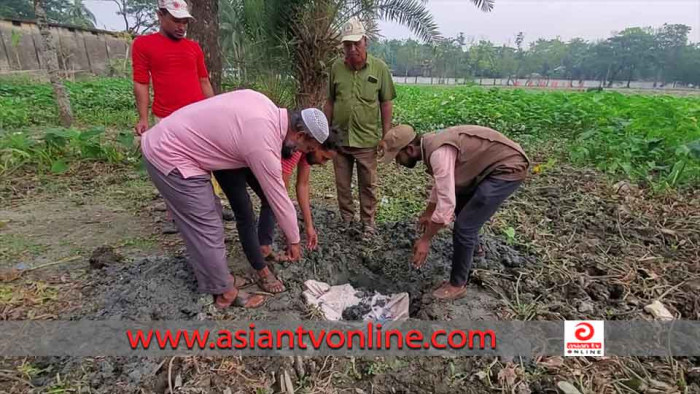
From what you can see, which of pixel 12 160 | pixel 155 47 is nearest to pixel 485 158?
pixel 155 47

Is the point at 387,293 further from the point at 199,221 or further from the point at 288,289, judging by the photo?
the point at 199,221

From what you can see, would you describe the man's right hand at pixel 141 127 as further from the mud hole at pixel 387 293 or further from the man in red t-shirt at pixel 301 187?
the man in red t-shirt at pixel 301 187

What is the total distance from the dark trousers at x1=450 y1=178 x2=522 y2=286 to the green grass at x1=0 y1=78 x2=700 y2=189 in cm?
162

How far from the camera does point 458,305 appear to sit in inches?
94.1

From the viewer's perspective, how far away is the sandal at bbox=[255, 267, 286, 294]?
2.49 meters

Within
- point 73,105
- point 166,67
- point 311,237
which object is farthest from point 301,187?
point 73,105

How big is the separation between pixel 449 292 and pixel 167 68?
8.85 ft

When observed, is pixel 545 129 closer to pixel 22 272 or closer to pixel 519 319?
pixel 519 319

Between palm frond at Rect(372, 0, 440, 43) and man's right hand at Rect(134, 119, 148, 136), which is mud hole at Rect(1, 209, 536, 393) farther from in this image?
palm frond at Rect(372, 0, 440, 43)

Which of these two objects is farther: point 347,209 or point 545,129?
point 545,129

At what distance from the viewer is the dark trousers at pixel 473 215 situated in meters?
2.30

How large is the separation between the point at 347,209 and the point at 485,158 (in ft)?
4.99

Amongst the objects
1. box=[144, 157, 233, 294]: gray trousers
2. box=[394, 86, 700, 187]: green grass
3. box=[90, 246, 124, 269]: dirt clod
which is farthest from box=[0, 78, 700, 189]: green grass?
box=[90, 246, 124, 269]: dirt clod

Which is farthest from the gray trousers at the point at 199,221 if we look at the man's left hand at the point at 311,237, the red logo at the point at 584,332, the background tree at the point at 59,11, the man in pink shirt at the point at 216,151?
the background tree at the point at 59,11
